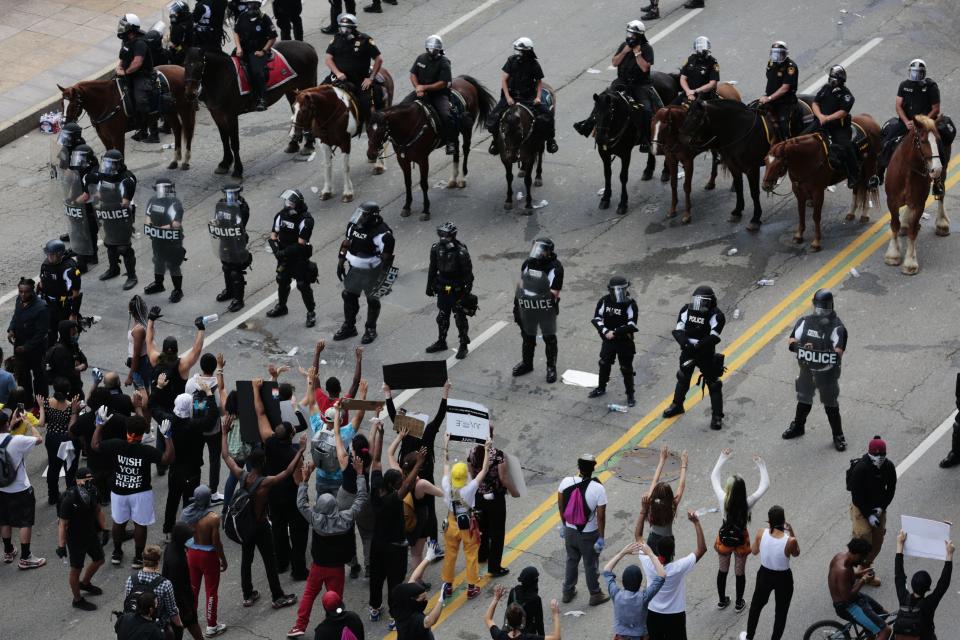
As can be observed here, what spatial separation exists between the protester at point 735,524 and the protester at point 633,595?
1.20 m

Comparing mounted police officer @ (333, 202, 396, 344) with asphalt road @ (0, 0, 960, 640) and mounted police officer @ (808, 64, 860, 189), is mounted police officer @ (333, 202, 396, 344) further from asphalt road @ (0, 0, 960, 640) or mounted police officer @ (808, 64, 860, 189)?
mounted police officer @ (808, 64, 860, 189)

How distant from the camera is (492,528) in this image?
60.8 ft

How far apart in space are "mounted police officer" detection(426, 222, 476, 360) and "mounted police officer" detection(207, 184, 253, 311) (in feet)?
10.4

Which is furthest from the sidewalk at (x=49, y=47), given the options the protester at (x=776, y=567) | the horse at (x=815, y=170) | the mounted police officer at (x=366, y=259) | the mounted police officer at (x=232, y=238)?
the protester at (x=776, y=567)

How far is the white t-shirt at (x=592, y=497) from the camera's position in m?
17.5

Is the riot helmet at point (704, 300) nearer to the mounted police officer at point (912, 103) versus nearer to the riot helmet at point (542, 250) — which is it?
the riot helmet at point (542, 250)

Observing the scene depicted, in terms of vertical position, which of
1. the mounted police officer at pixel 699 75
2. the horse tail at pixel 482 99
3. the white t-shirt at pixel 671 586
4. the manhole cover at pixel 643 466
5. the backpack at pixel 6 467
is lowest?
the manhole cover at pixel 643 466

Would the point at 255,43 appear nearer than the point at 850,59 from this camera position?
Yes

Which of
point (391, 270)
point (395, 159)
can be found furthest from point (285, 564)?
point (395, 159)

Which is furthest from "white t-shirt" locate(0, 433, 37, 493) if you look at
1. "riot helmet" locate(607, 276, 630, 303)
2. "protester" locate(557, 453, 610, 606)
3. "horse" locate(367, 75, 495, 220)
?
"horse" locate(367, 75, 495, 220)

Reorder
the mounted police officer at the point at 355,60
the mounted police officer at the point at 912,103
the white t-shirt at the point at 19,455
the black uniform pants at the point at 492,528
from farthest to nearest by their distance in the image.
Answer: the mounted police officer at the point at 355,60 → the mounted police officer at the point at 912,103 → the white t-shirt at the point at 19,455 → the black uniform pants at the point at 492,528

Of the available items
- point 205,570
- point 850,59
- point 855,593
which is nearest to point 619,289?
point 855,593

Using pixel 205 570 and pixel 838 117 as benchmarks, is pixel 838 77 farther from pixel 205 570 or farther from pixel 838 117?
pixel 205 570

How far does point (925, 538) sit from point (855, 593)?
82cm
